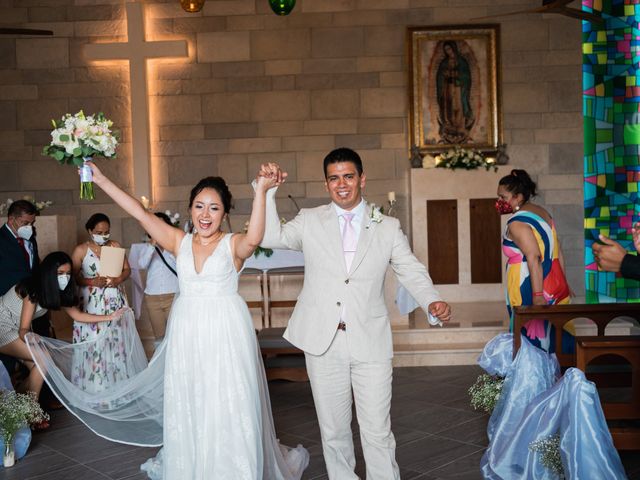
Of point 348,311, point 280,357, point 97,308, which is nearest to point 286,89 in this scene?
point 280,357

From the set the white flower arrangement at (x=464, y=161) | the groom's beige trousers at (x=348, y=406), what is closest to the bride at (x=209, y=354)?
the groom's beige trousers at (x=348, y=406)

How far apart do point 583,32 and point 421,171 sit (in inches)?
121

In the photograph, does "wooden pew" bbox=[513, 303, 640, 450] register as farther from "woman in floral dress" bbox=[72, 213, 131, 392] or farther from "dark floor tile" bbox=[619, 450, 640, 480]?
"woman in floral dress" bbox=[72, 213, 131, 392]

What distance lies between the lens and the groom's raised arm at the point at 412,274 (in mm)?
3484

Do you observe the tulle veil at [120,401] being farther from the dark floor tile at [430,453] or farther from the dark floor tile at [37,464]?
the dark floor tile at [430,453]

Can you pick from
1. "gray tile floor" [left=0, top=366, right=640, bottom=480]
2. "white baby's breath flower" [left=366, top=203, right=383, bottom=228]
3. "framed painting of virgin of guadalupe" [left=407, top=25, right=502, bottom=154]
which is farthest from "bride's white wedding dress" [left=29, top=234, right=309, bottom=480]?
"framed painting of virgin of guadalupe" [left=407, top=25, right=502, bottom=154]

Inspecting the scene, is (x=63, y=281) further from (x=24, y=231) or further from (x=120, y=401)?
(x=120, y=401)

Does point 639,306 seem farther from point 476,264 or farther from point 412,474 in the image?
point 476,264

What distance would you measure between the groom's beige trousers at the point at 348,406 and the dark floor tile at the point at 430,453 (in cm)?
92

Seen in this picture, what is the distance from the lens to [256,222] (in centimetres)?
342

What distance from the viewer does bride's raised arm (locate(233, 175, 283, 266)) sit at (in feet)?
10.8

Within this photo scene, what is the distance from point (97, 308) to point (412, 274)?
3276mm

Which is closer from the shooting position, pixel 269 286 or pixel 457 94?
pixel 269 286

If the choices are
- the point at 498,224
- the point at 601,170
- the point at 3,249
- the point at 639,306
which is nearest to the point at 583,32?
the point at 601,170
